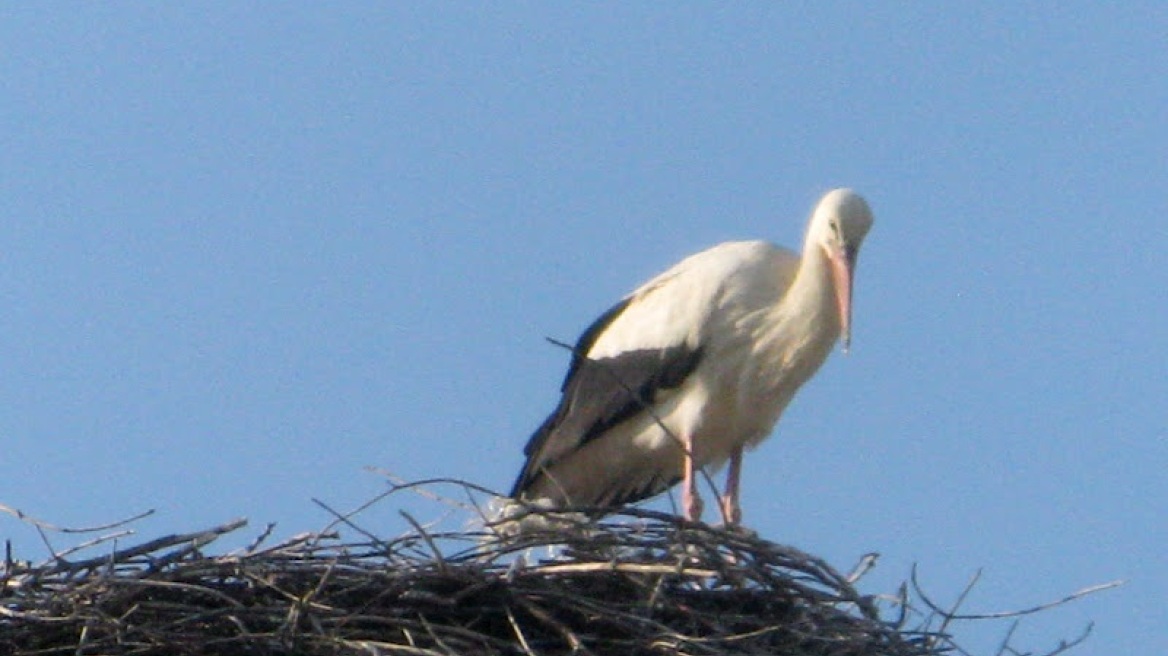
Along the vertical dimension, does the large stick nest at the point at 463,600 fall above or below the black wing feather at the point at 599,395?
below

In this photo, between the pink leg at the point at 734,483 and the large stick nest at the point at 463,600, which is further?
the pink leg at the point at 734,483

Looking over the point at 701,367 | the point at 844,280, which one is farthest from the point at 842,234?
the point at 701,367

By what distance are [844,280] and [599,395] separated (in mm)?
795

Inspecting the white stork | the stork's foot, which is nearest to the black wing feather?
the white stork

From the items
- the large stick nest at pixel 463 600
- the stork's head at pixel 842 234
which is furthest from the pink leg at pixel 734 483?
the large stick nest at pixel 463 600

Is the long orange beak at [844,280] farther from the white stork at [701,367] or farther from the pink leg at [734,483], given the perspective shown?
the pink leg at [734,483]

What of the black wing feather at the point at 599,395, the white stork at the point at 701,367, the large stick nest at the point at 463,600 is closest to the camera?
the large stick nest at the point at 463,600

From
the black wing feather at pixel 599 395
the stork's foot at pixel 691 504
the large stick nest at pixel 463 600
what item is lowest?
the large stick nest at pixel 463 600

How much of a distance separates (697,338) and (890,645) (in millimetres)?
2059

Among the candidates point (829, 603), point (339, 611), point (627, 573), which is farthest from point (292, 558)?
point (829, 603)

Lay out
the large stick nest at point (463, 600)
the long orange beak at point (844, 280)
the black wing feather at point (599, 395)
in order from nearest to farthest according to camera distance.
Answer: the large stick nest at point (463, 600) → the long orange beak at point (844, 280) → the black wing feather at point (599, 395)

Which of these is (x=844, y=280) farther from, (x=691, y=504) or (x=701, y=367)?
(x=691, y=504)

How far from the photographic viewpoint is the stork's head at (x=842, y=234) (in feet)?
24.8

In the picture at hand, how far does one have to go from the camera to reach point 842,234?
24.9 feet
